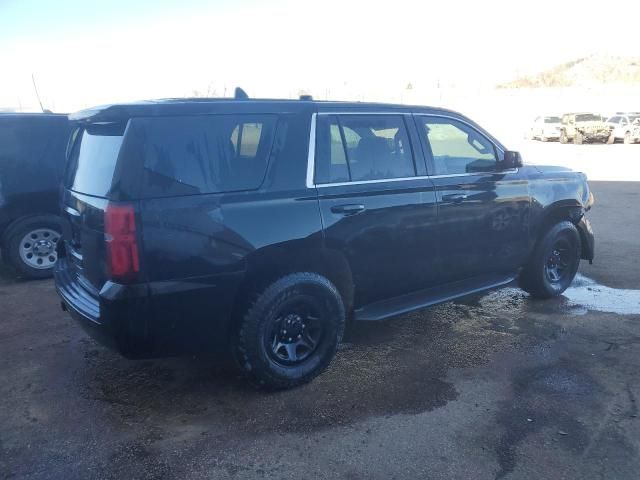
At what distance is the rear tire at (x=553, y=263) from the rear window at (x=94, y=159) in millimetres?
3959

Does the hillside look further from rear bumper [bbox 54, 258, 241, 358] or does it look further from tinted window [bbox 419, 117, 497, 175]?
rear bumper [bbox 54, 258, 241, 358]

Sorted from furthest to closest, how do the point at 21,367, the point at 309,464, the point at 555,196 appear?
the point at 555,196, the point at 21,367, the point at 309,464

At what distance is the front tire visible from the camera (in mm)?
3641

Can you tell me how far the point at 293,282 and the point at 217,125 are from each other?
111 centimetres

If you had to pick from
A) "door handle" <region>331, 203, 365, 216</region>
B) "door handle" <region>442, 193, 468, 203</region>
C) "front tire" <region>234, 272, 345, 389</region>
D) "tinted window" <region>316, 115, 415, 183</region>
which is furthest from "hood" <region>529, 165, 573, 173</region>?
"front tire" <region>234, 272, 345, 389</region>

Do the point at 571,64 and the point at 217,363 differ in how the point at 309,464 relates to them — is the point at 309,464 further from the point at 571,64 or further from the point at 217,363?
the point at 571,64

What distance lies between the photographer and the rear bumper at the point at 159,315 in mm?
3230

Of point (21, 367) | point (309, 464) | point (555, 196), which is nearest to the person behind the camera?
point (309, 464)

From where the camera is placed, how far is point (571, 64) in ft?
261

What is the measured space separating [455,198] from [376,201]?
84cm

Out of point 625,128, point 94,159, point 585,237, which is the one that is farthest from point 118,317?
point 625,128

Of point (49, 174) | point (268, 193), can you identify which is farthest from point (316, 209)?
point (49, 174)

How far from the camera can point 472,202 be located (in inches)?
185

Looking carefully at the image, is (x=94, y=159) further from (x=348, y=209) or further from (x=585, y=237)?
(x=585, y=237)
